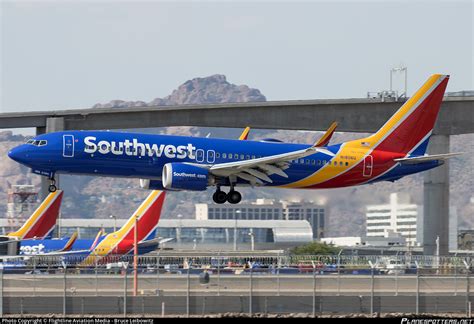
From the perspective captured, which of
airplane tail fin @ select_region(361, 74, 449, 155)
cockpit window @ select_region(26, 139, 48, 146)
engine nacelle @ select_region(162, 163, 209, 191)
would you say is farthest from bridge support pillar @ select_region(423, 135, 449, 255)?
cockpit window @ select_region(26, 139, 48, 146)

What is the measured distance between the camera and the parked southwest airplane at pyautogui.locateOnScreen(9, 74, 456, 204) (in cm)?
6575

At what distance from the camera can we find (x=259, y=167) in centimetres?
6856

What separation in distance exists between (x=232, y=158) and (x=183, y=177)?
4.73 m

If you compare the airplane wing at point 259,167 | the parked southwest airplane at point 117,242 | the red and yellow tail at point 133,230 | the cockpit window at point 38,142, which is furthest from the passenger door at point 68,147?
the red and yellow tail at point 133,230

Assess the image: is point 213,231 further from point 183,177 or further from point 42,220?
point 183,177

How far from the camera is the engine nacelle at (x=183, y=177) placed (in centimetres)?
6644

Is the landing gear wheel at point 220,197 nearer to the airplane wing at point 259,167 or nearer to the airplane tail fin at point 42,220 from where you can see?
the airplane wing at point 259,167

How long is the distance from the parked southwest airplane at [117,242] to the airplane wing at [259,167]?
555 inches

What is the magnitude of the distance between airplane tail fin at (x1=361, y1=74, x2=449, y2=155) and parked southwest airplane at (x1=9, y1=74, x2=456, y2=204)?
0.07m

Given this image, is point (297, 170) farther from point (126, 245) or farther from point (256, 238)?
point (256, 238)

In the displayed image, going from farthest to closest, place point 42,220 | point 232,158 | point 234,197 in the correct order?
point 42,220 → point 232,158 → point 234,197

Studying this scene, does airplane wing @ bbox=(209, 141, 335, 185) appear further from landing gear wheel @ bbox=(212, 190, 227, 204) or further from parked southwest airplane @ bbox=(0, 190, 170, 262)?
parked southwest airplane @ bbox=(0, 190, 170, 262)

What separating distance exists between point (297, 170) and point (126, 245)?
18343 millimetres

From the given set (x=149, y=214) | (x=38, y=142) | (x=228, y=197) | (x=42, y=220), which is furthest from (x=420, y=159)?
(x=42, y=220)
